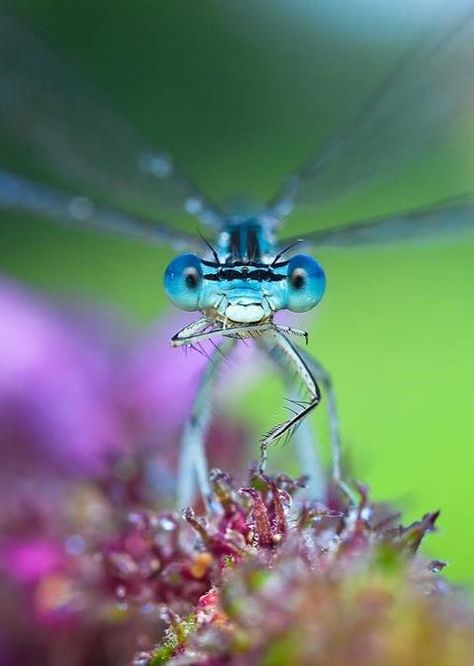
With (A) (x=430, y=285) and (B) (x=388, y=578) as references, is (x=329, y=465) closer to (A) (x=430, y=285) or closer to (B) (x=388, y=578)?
A: (B) (x=388, y=578)

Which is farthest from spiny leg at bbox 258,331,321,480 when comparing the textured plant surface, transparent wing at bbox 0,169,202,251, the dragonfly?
transparent wing at bbox 0,169,202,251

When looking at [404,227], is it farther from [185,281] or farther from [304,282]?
[185,281]

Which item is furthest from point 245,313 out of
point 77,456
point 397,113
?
point 397,113

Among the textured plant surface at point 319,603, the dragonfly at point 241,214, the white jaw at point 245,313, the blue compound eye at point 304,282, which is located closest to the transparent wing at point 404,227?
the dragonfly at point 241,214

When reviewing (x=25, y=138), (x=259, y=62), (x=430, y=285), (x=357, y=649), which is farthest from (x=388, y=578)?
(x=259, y=62)

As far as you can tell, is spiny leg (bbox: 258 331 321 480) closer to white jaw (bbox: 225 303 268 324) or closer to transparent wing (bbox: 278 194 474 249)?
white jaw (bbox: 225 303 268 324)

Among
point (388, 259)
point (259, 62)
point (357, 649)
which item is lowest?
point (357, 649)

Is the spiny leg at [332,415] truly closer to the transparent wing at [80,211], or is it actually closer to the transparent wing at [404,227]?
the transparent wing at [404,227]
